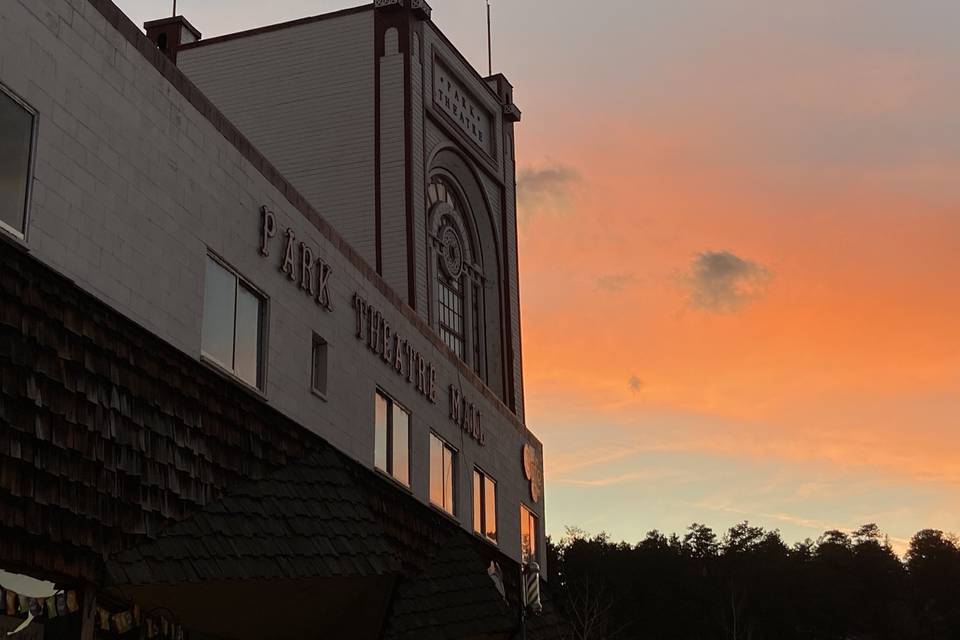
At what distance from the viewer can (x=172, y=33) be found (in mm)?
36906

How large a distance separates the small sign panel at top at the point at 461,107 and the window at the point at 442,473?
1377cm

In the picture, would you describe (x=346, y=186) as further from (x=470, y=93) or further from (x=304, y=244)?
(x=304, y=244)

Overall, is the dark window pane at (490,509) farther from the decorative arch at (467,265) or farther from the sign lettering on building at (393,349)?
the decorative arch at (467,265)

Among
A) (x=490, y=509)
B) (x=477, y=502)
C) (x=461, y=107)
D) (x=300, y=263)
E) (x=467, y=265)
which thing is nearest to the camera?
(x=300, y=263)

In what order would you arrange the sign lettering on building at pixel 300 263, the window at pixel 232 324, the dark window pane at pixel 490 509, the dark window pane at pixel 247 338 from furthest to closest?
the dark window pane at pixel 490 509 < the sign lettering on building at pixel 300 263 < the dark window pane at pixel 247 338 < the window at pixel 232 324

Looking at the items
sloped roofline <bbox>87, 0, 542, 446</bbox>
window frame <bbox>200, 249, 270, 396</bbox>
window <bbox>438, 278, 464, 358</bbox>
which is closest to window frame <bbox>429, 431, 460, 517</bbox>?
sloped roofline <bbox>87, 0, 542, 446</bbox>

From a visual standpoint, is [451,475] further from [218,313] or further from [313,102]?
[313,102]

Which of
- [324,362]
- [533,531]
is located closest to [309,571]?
[324,362]

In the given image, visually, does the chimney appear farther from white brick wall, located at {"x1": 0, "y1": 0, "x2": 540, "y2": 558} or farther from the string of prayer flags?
the string of prayer flags

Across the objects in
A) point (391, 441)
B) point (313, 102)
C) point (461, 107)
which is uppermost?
point (461, 107)

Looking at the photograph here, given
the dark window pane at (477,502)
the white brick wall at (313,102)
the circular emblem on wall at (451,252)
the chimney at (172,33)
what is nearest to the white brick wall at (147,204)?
the dark window pane at (477,502)

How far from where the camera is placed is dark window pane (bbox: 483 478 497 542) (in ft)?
92.2

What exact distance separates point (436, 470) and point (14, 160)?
13.9m

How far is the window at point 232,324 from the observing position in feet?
52.9
